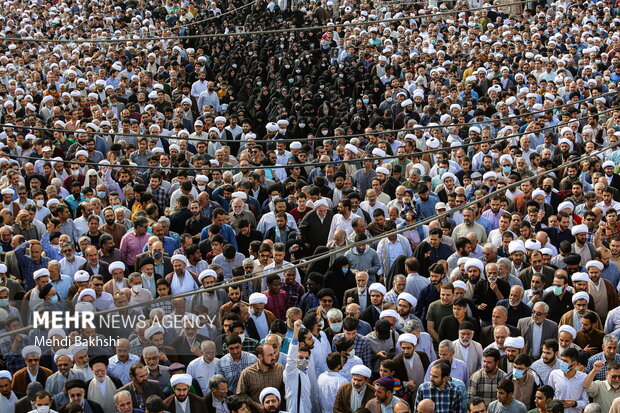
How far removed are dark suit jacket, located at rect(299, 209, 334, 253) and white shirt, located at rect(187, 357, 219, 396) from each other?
10.5ft

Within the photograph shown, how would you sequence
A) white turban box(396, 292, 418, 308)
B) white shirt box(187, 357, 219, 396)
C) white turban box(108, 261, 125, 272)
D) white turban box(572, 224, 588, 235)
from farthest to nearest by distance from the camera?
1. white turban box(572, 224, 588, 235)
2. white turban box(108, 261, 125, 272)
3. white turban box(396, 292, 418, 308)
4. white shirt box(187, 357, 219, 396)

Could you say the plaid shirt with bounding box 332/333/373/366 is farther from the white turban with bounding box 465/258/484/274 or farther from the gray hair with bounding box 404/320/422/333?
the white turban with bounding box 465/258/484/274

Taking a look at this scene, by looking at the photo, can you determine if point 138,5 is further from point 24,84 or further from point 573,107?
point 573,107

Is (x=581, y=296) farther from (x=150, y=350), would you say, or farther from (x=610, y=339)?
(x=150, y=350)

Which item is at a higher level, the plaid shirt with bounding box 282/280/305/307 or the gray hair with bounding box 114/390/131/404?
the gray hair with bounding box 114/390/131/404

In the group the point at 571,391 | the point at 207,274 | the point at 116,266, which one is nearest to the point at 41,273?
the point at 116,266

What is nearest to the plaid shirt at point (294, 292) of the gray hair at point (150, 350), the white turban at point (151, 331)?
the white turban at point (151, 331)

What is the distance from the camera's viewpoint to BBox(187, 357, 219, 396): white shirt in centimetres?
854

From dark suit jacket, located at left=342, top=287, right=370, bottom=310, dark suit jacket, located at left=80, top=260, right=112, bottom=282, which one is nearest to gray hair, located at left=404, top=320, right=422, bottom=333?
dark suit jacket, located at left=342, top=287, right=370, bottom=310

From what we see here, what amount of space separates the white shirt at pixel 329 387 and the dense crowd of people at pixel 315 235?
0.06 feet

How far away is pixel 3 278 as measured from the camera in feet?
33.2

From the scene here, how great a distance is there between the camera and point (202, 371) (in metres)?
8.58

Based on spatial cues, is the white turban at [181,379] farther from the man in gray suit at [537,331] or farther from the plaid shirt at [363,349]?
the man in gray suit at [537,331]

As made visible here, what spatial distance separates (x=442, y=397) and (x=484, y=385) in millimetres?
417
